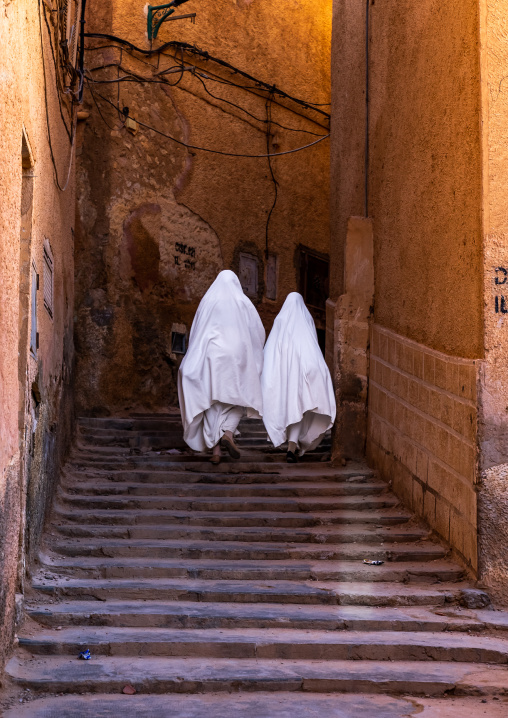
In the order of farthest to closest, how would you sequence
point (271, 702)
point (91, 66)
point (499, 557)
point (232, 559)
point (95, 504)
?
point (91, 66) → point (95, 504) → point (232, 559) → point (499, 557) → point (271, 702)

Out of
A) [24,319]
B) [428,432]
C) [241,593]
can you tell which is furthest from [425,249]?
[24,319]

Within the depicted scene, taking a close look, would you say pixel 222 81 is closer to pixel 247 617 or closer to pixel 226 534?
pixel 226 534

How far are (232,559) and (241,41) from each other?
8387mm

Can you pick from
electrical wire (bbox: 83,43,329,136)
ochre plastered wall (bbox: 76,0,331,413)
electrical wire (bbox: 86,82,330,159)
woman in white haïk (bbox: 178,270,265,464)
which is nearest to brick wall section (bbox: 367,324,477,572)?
woman in white haïk (bbox: 178,270,265,464)

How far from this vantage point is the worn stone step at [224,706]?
3498mm

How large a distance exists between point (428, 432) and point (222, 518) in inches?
56.8

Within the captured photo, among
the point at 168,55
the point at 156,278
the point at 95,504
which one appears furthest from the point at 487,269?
the point at 168,55

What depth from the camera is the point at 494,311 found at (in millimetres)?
4973

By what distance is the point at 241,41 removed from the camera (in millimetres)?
11953

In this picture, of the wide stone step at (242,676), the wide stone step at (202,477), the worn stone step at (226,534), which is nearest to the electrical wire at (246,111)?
the wide stone step at (202,477)

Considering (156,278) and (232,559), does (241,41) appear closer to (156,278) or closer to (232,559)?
(156,278)

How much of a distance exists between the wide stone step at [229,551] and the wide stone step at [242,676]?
4.42 ft

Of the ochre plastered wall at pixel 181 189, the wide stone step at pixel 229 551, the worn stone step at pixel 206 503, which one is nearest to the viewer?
the wide stone step at pixel 229 551

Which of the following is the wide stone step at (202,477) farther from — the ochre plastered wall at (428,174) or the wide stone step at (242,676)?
the wide stone step at (242,676)
